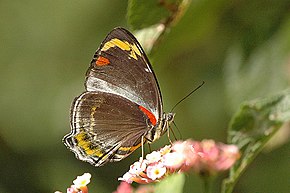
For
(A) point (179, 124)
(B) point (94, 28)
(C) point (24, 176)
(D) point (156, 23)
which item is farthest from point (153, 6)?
(C) point (24, 176)

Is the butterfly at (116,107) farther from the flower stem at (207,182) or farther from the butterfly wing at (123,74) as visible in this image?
the flower stem at (207,182)

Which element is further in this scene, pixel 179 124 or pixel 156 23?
pixel 179 124

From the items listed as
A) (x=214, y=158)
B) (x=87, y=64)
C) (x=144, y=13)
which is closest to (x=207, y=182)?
(x=214, y=158)

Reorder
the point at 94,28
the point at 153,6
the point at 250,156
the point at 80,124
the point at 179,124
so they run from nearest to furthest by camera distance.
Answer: the point at 250,156, the point at 153,6, the point at 80,124, the point at 179,124, the point at 94,28

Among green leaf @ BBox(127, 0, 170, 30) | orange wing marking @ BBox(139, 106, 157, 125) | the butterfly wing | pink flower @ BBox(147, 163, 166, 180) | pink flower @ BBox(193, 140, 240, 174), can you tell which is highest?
green leaf @ BBox(127, 0, 170, 30)

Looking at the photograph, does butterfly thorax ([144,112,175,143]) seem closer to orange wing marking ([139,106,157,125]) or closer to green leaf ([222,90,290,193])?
orange wing marking ([139,106,157,125])

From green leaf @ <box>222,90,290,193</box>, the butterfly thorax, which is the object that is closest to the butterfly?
the butterfly thorax

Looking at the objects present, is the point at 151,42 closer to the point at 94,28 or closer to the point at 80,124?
the point at 80,124
